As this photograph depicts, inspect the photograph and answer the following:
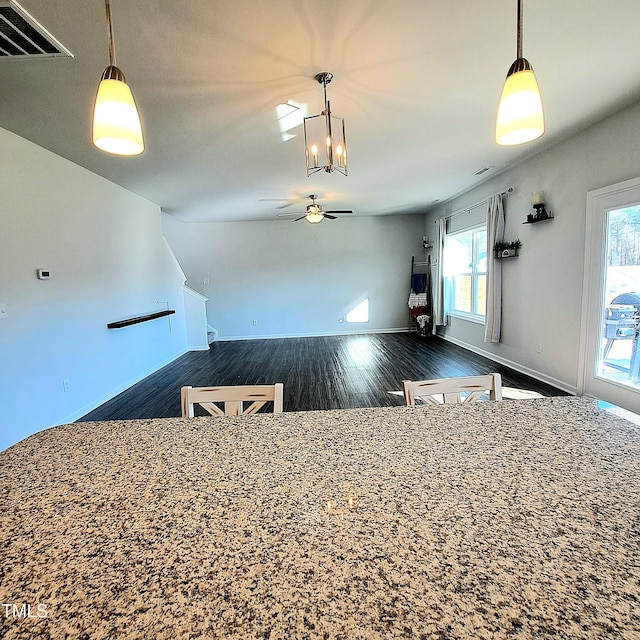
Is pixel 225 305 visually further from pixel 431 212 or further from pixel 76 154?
pixel 431 212

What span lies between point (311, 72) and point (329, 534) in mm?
2577

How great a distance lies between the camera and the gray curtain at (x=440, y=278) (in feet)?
21.8

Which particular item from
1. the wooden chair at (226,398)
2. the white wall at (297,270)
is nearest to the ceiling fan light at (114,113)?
the wooden chair at (226,398)

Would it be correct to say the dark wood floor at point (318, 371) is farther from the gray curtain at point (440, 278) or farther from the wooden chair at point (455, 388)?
the wooden chair at point (455, 388)

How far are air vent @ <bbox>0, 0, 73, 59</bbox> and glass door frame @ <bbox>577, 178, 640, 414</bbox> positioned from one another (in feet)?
13.9

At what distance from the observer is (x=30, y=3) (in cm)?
158

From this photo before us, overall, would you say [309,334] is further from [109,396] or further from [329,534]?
[329,534]

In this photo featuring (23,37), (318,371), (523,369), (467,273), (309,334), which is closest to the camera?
(23,37)

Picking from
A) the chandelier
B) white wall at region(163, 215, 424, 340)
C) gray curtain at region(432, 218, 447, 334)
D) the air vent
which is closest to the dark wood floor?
gray curtain at region(432, 218, 447, 334)

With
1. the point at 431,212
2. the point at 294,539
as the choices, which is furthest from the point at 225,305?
the point at 294,539

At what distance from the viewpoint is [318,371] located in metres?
4.91

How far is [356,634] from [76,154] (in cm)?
437

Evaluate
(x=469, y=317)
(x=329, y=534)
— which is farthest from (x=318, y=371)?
(x=329, y=534)

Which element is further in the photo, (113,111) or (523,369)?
(523,369)
